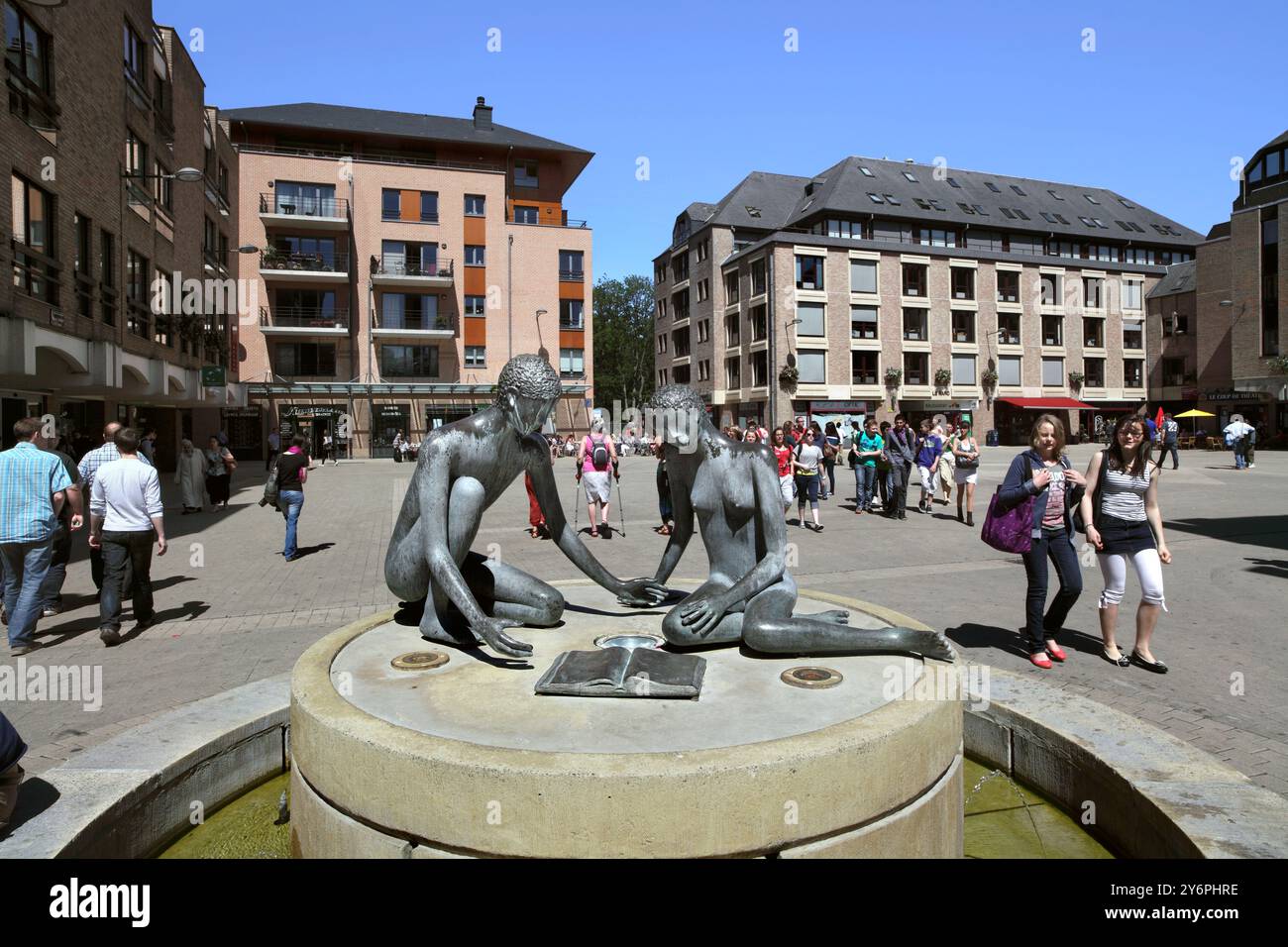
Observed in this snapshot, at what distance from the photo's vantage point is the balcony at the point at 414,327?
4572 centimetres

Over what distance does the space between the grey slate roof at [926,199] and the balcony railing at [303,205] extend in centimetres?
2542

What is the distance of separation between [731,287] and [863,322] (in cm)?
955

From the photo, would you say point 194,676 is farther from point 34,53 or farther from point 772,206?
point 772,206

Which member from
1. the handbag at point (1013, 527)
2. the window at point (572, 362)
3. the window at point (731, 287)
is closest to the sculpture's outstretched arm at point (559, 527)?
the handbag at point (1013, 527)

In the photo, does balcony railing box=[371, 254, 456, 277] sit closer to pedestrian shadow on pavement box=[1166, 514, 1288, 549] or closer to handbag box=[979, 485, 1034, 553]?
pedestrian shadow on pavement box=[1166, 514, 1288, 549]

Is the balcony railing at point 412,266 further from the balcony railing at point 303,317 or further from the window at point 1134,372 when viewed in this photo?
the window at point 1134,372

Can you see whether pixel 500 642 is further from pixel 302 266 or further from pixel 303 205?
pixel 303 205

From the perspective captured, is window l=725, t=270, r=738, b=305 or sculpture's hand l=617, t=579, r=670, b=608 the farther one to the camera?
window l=725, t=270, r=738, b=305

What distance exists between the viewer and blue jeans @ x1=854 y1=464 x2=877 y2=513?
1666cm

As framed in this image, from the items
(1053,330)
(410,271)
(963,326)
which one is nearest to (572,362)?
(410,271)

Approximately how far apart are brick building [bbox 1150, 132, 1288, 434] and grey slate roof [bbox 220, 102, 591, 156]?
4036 cm

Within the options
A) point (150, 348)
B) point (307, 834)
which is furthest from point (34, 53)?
point (307, 834)

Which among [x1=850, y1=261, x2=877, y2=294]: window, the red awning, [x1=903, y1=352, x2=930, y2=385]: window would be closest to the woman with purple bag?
[x1=850, y1=261, x2=877, y2=294]: window

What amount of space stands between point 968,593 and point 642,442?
129 ft
